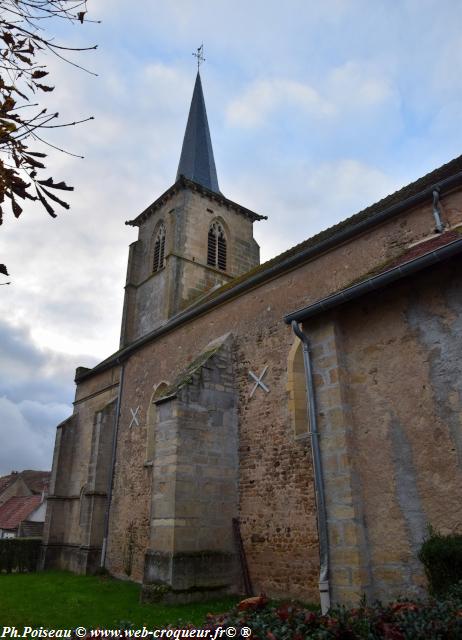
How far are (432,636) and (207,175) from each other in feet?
76.1

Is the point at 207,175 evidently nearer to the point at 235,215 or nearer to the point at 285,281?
the point at 235,215

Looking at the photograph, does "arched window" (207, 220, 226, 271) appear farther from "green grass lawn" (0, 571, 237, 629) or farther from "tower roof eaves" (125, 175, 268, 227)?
"green grass lawn" (0, 571, 237, 629)

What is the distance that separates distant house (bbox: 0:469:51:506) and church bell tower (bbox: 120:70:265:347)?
82.9 feet

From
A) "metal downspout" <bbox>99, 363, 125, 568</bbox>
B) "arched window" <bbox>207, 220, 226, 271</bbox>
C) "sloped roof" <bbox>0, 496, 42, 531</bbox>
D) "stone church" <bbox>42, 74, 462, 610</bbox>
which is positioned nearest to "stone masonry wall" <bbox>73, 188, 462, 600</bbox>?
"stone church" <bbox>42, 74, 462, 610</bbox>

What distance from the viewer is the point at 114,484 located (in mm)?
14133

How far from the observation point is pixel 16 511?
1229 inches

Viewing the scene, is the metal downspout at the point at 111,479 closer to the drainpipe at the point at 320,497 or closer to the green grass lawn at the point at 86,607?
the green grass lawn at the point at 86,607

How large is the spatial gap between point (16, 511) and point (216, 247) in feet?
77.9

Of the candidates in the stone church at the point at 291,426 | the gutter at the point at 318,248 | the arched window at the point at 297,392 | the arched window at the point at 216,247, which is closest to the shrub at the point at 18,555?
the stone church at the point at 291,426

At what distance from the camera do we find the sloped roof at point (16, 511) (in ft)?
97.1

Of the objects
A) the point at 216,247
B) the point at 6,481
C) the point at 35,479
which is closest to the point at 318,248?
the point at 216,247

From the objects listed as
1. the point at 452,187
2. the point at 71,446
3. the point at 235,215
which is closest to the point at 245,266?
the point at 235,215

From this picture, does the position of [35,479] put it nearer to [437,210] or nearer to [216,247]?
[216,247]

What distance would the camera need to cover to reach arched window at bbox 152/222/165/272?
66.9ft
